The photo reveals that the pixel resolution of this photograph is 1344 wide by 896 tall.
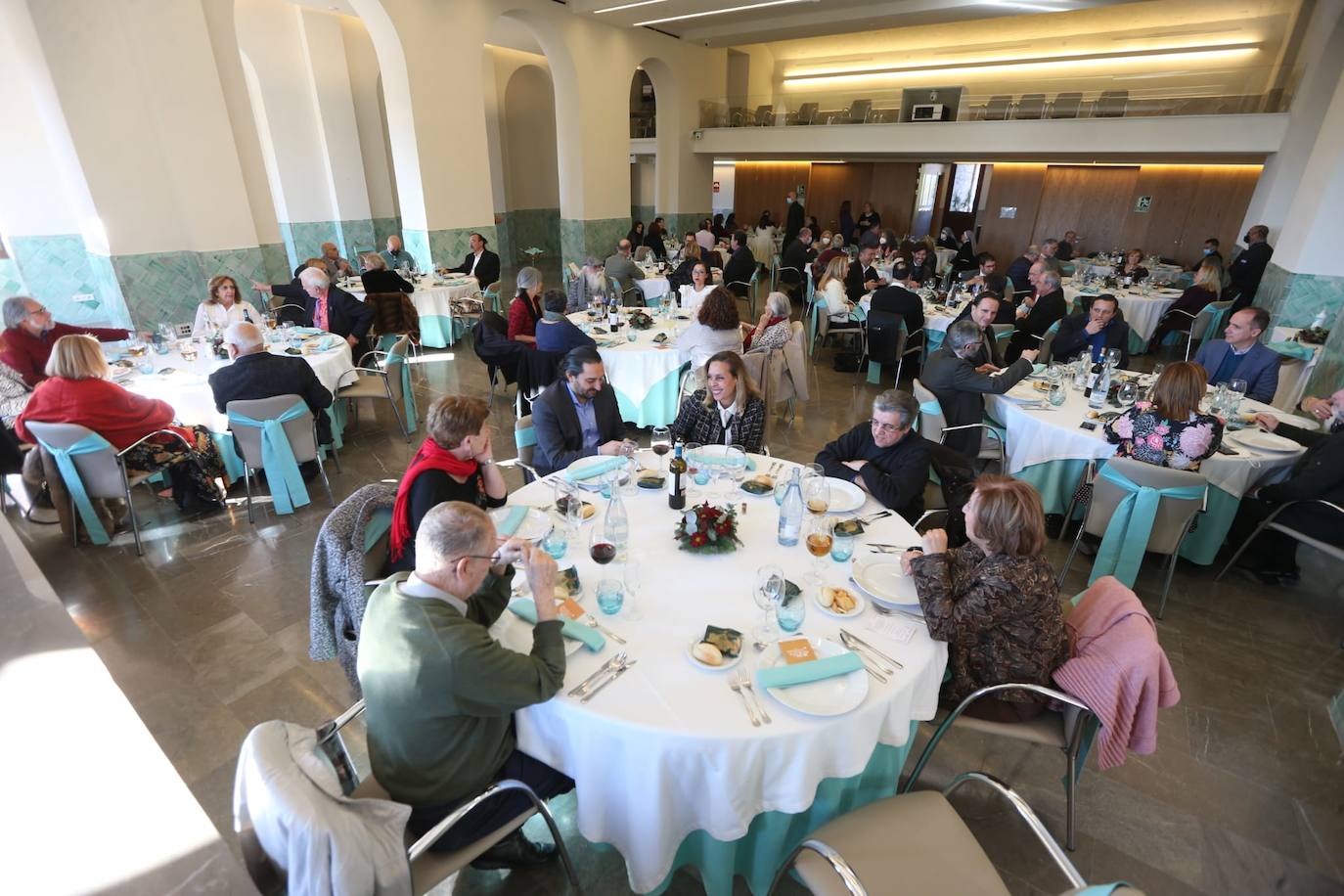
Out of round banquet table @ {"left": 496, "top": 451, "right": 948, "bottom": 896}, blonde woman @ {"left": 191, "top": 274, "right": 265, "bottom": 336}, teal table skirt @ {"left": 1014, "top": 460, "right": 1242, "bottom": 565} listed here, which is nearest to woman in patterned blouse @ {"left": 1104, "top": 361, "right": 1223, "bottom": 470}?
teal table skirt @ {"left": 1014, "top": 460, "right": 1242, "bottom": 565}

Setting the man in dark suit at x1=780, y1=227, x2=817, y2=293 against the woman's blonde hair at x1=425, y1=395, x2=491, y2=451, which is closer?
the woman's blonde hair at x1=425, y1=395, x2=491, y2=451

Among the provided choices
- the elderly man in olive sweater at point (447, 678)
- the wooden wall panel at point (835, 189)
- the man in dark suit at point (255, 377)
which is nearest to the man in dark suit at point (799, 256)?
the wooden wall panel at point (835, 189)

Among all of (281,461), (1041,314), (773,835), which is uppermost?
(1041,314)

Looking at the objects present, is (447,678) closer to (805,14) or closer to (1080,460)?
(1080,460)

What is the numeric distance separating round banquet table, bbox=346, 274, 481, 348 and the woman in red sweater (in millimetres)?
4460

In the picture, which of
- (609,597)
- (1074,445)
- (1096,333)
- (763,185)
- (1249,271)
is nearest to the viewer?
(609,597)

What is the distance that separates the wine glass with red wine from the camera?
242cm

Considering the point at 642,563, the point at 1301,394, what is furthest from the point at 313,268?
the point at 1301,394

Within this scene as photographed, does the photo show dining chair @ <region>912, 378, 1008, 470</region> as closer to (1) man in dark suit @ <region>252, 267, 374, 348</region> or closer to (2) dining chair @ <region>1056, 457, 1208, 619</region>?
(2) dining chair @ <region>1056, 457, 1208, 619</region>

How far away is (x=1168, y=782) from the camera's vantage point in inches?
106

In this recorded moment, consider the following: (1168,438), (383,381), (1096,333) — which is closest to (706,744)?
(1168,438)

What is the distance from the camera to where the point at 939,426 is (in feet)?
14.5

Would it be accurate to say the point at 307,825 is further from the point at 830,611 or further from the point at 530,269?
the point at 530,269

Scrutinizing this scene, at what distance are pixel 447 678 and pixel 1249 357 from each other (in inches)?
240
